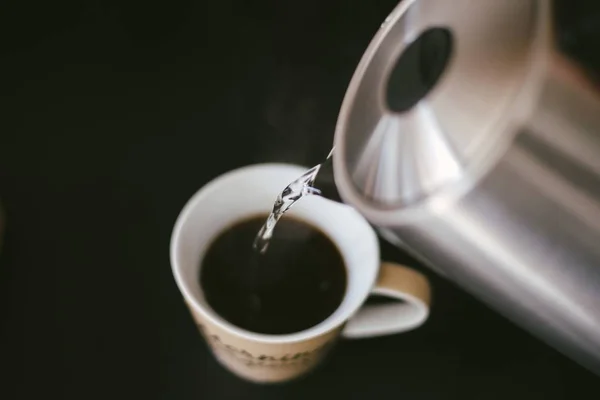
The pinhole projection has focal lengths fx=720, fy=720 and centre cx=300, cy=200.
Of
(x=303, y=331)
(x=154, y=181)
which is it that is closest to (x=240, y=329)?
(x=303, y=331)

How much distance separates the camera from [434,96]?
0.29 metres

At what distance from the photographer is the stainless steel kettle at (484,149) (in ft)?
0.91

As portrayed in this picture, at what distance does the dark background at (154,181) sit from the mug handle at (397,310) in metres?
0.05

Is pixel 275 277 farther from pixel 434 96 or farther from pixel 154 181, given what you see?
pixel 434 96

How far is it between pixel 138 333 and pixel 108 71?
0.86ft

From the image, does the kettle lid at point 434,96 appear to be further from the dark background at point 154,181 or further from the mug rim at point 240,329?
the dark background at point 154,181

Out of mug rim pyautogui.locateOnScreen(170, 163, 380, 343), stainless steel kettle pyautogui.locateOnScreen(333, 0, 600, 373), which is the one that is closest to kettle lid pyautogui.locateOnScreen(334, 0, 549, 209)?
stainless steel kettle pyautogui.locateOnScreen(333, 0, 600, 373)

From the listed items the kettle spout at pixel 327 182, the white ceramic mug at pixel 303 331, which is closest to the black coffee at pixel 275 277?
the white ceramic mug at pixel 303 331

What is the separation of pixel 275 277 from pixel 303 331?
2.9 inches

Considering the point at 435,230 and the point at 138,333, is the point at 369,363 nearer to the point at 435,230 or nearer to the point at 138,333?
the point at 138,333

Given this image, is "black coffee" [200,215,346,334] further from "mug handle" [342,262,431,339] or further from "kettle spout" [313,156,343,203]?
"kettle spout" [313,156,343,203]

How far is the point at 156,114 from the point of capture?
0.67 m

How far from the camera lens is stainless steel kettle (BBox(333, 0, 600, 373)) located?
0.91ft

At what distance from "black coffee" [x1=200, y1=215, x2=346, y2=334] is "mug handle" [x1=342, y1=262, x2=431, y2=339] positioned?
0.08ft
